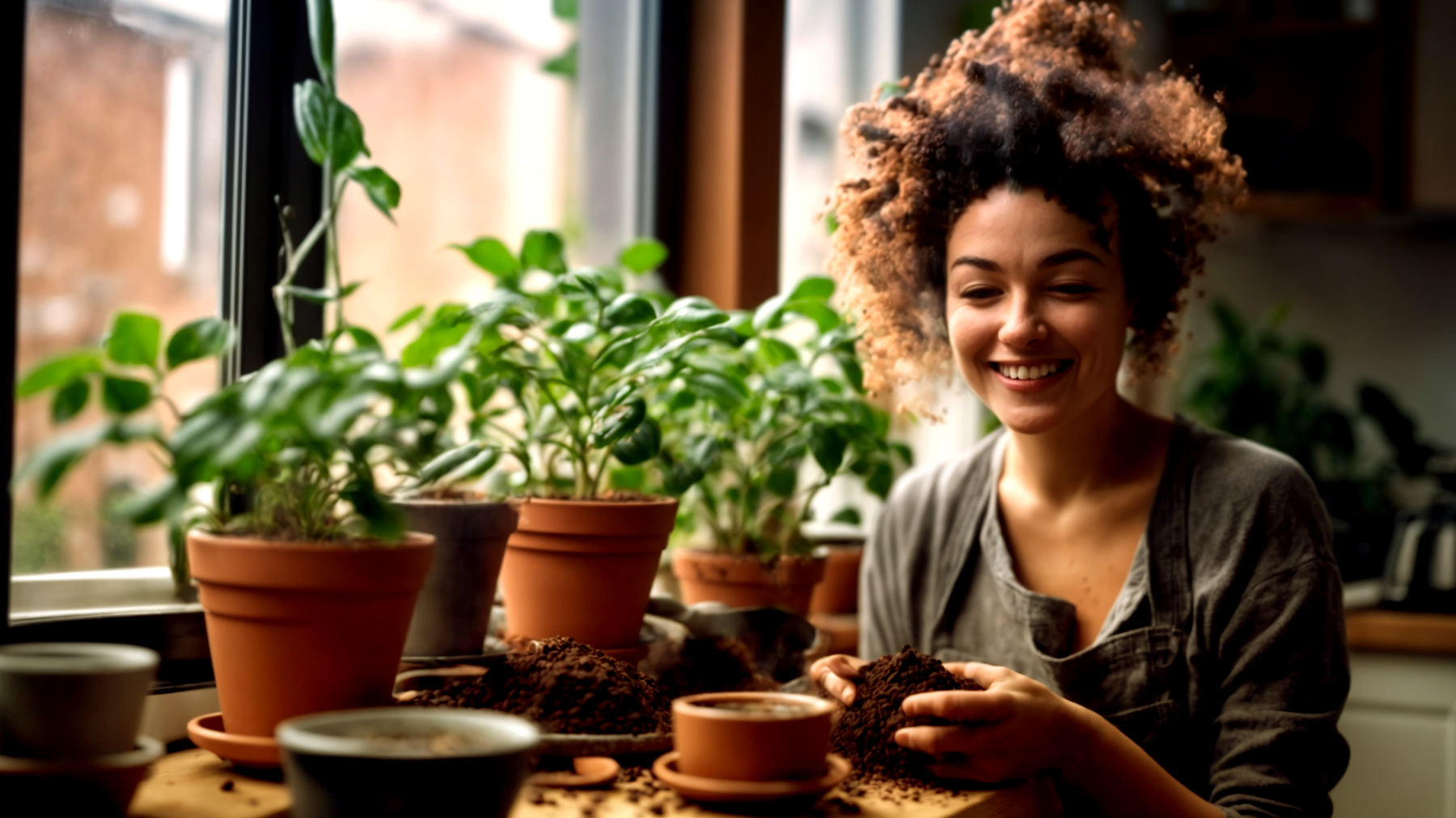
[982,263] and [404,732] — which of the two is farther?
[982,263]

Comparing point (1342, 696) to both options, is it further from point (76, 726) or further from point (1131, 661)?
point (76, 726)

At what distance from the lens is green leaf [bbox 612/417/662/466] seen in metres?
1.07

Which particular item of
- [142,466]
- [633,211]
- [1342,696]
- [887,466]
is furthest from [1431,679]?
[142,466]

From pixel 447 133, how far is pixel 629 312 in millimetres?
574

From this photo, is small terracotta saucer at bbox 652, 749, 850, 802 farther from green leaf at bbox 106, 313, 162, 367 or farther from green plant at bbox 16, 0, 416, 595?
green leaf at bbox 106, 313, 162, 367

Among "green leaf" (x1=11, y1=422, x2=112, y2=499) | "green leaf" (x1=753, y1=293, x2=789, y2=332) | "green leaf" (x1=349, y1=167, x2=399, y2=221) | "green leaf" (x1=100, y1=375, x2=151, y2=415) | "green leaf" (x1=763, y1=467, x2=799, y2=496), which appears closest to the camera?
"green leaf" (x1=11, y1=422, x2=112, y2=499)

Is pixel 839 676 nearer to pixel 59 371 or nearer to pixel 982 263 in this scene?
pixel 982 263

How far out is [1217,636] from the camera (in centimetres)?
117

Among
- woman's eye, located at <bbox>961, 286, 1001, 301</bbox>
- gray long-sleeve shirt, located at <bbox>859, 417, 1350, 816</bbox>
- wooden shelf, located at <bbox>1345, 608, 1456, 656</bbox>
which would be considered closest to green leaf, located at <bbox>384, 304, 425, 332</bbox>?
woman's eye, located at <bbox>961, 286, 1001, 301</bbox>

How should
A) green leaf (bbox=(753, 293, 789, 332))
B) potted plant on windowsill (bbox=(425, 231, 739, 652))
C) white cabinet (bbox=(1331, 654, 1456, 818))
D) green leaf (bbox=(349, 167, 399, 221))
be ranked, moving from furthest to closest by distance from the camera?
white cabinet (bbox=(1331, 654, 1456, 818)) → green leaf (bbox=(753, 293, 789, 332)) → potted plant on windowsill (bbox=(425, 231, 739, 652)) → green leaf (bbox=(349, 167, 399, 221))

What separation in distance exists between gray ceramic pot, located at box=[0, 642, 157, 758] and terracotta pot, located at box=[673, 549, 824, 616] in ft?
2.50

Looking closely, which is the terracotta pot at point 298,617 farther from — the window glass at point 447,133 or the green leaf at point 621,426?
the window glass at point 447,133

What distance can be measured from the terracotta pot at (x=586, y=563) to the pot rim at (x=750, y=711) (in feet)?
0.90

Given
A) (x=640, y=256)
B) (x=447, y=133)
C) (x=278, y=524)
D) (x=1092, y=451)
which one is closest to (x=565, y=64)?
(x=447, y=133)
